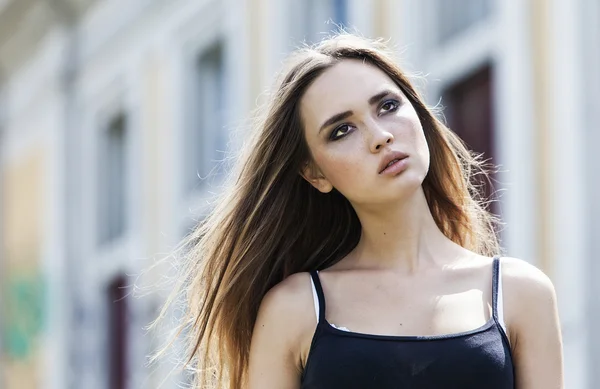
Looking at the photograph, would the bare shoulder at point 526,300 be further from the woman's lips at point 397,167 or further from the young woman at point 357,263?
the woman's lips at point 397,167

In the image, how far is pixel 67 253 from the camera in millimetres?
14352

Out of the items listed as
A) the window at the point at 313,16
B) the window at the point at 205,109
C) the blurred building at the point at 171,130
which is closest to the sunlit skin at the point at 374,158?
the blurred building at the point at 171,130

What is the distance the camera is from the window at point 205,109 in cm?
1184

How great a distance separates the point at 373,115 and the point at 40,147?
1273cm

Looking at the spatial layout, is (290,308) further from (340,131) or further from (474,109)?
(474,109)

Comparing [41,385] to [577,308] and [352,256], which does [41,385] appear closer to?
[577,308]

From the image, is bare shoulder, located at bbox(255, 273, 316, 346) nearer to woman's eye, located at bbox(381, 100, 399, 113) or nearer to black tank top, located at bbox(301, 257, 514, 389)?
black tank top, located at bbox(301, 257, 514, 389)

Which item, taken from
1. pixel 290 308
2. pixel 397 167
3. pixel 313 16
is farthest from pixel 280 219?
pixel 313 16

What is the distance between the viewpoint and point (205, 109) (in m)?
12.0

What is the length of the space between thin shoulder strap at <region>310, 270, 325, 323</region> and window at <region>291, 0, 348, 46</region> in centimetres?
644

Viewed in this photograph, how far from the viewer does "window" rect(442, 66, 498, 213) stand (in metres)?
7.73

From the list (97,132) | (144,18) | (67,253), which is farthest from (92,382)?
(144,18)

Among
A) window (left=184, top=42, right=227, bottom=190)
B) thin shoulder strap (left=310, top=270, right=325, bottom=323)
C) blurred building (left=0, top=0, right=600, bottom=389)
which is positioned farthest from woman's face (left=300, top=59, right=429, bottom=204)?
window (left=184, top=42, right=227, bottom=190)

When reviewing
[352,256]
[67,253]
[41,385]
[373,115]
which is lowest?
[41,385]
